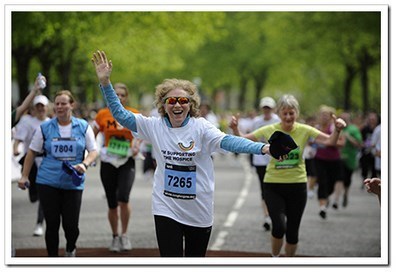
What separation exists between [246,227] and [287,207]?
4293 millimetres

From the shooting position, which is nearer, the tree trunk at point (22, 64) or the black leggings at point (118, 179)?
the black leggings at point (118, 179)

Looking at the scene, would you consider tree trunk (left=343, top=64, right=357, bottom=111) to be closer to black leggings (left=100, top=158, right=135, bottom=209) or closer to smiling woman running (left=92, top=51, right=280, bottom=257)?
black leggings (left=100, top=158, right=135, bottom=209)

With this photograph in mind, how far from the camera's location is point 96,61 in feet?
25.2

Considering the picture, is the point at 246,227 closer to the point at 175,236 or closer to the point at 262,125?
the point at 262,125

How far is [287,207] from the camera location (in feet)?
33.8

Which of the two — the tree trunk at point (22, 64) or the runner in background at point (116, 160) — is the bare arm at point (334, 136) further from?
the tree trunk at point (22, 64)

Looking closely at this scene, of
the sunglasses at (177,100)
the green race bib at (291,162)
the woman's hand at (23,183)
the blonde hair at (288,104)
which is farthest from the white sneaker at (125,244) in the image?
the sunglasses at (177,100)

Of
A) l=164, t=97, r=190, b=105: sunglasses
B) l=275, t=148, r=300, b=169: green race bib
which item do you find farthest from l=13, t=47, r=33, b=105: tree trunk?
l=164, t=97, r=190, b=105: sunglasses

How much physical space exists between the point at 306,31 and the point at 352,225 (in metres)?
27.4

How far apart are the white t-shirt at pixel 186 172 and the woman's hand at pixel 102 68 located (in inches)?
21.1

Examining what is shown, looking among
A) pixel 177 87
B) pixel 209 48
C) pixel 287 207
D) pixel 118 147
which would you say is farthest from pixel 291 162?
pixel 209 48

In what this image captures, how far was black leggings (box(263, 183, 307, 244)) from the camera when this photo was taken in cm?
1019

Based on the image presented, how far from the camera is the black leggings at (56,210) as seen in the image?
9.77m

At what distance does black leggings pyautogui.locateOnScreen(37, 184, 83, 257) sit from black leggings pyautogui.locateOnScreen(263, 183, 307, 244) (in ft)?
6.30
